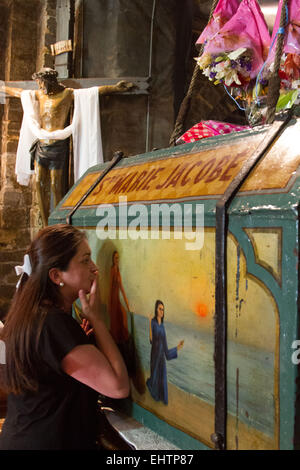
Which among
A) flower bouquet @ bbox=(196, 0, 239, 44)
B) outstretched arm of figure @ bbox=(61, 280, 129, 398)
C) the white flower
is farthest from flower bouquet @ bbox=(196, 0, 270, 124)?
outstretched arm of figure @ bbox=(61, 280, 129, 398)

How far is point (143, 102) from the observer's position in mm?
5070

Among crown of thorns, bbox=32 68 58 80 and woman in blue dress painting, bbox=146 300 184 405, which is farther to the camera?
crown of thorns, bbox=32 68 58 80

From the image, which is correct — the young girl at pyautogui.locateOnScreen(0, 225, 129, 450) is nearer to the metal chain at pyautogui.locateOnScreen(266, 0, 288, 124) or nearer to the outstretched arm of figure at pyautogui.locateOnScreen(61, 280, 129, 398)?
the outstretched arm of figure at pyautogui.locateOnScreen(61, 280, 129, 398)

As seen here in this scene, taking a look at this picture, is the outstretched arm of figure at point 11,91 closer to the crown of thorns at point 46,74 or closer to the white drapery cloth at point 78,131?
the white drapery cloth at point 78,131

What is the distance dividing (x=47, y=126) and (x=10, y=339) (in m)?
3.67

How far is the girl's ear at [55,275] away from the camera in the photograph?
5.02 feet

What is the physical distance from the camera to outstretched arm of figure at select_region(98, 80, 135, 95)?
4.76 metres

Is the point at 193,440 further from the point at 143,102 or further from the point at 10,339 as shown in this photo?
the point at 143,102

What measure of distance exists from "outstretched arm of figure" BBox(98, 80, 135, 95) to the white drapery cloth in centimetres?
7

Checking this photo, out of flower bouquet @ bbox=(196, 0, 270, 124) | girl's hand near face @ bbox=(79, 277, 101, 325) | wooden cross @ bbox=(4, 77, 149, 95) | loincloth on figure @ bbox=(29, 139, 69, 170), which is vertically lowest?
girl's hand near face @ bbox=(79, 277, 101, 325)

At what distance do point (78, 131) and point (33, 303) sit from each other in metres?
3.53

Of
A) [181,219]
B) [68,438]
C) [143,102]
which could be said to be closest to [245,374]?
[181,219]

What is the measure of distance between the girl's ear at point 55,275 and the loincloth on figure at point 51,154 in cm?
338
